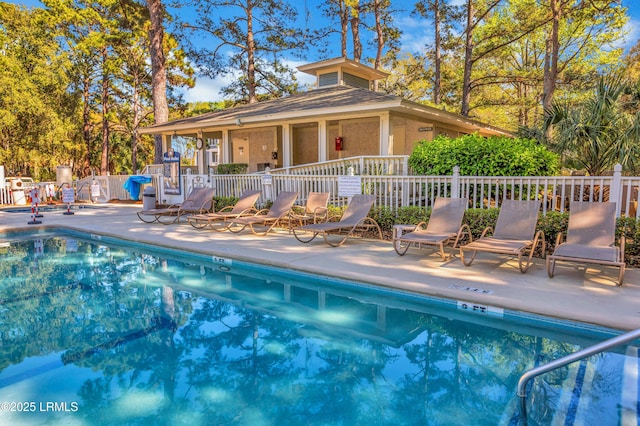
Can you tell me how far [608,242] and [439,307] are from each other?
9.51 feet

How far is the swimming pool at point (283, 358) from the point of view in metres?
3.22

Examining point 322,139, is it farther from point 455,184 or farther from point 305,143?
point 455,184

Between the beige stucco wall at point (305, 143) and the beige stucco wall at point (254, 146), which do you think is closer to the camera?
the beige stucco wall at point (305, 143)

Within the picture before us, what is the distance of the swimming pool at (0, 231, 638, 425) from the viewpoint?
3225 mm

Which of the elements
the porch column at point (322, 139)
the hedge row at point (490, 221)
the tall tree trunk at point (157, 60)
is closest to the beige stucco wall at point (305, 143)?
the porch column at point (322, 139)

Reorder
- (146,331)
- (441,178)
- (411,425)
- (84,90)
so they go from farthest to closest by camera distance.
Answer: (84,90) < (441,178) < (146,331) < (411,425)

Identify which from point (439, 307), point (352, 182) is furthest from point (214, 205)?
point (439, 307)

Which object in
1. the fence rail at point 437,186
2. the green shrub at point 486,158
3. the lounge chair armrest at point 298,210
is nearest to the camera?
the fence rail at point 437,186

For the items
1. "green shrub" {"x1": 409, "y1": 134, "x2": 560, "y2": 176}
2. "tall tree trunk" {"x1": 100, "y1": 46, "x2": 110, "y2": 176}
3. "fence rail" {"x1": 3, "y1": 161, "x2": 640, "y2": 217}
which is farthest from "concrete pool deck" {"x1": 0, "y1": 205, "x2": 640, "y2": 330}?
"tall tree trunk" {"x1": 100, "y1": 46, "x2": 110, "y2": 176}

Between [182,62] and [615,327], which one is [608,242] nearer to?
[615,327]

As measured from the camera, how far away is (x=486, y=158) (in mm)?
8812

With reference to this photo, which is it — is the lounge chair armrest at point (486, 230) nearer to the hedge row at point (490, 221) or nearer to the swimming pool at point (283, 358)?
the hedge row at point (490, 221)

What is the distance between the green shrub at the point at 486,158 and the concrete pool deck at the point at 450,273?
2.23m

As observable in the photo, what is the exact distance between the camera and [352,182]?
1002cm
